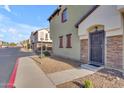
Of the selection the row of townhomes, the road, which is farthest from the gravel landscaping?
the road

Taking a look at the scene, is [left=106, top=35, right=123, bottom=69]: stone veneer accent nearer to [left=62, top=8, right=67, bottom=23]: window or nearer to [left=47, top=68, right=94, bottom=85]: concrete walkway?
[left=47, top=68, right=94, bottom=85]: concrete walkway

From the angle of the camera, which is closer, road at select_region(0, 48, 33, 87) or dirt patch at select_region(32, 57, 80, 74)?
road at select_region(0, 48, 33, 87)

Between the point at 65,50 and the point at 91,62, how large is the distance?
6378 millimetres

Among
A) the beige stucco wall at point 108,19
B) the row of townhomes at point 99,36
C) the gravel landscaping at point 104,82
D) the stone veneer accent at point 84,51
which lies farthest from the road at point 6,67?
the beige stucco wall at point 108,19

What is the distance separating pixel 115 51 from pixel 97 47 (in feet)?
6.41

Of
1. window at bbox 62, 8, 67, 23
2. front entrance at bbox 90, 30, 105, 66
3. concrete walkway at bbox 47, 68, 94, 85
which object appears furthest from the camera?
window at bbox 62, 8, 67, 23

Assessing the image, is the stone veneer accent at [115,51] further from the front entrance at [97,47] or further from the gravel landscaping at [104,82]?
the gravel landscaping at [104,82]

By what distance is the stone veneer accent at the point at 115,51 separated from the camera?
7680 mm

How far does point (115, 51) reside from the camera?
315 inches

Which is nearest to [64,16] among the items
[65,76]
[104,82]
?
[65,76]

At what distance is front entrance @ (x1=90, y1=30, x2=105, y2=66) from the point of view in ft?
30.7

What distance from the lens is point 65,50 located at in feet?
53.7

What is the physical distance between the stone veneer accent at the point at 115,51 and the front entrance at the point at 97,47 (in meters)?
0.77

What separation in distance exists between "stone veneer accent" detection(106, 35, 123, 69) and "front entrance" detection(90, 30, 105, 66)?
2.52ft
